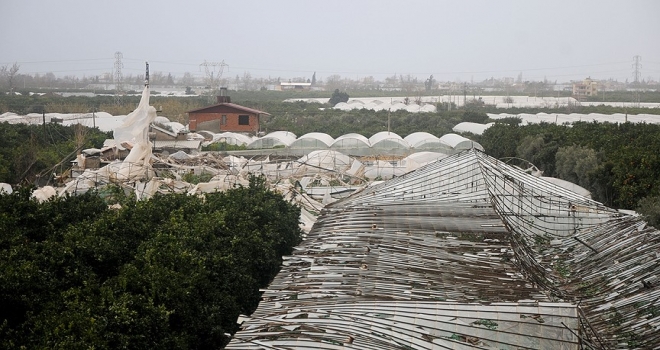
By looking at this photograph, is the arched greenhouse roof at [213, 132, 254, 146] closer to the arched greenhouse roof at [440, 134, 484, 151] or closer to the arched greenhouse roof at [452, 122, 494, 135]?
the arched greenhouse roof at [440, 134, 484, 151]

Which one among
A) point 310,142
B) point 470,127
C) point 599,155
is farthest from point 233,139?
point 599,155

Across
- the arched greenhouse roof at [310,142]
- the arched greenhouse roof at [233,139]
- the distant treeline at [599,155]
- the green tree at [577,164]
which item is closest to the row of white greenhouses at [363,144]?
the arched greenhouse roof at [310,142]

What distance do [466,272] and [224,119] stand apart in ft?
110

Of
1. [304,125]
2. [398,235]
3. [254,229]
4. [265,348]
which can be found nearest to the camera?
[265,348]

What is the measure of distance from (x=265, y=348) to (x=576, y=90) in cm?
9935

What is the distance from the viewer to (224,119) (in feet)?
142

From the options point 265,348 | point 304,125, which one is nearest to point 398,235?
point 265,348

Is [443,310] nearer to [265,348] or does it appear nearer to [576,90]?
[265,348]

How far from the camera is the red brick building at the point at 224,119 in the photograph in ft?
141

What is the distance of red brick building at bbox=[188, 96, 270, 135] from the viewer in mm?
43094

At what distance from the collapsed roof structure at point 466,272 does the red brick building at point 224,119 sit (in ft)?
87.1

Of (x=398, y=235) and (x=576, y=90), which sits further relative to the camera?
(x=576, y=90)

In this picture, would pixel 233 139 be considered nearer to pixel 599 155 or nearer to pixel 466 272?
pixel 599 155

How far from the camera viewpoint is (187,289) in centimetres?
1047
